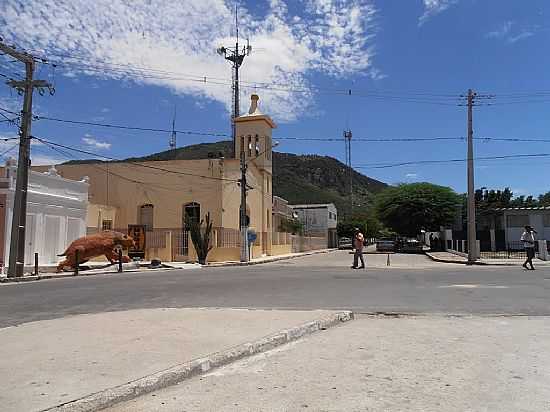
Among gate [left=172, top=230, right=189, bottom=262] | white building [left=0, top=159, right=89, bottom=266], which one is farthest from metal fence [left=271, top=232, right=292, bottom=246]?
white building [left=0, top=159, right=89, bottom=266]

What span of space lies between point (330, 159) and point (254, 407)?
5631 inches

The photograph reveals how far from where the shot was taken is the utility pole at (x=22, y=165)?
68.6 feet

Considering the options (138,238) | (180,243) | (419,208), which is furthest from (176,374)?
(419,208)

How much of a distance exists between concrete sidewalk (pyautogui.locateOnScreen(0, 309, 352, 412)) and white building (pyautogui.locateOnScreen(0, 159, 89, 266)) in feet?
55.9

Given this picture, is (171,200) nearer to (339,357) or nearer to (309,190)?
(339,357)

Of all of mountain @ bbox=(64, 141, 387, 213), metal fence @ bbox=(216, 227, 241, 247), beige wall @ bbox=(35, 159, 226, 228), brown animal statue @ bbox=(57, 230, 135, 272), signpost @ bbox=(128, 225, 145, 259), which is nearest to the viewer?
brown animal statue @ bbox=(57, 230, 135, 272)

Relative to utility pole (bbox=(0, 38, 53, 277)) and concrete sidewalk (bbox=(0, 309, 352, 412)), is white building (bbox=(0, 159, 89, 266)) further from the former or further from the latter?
concrete sidewalk (bbox=(0, 309, 352, 412))

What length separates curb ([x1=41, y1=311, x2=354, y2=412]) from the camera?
4738 mm

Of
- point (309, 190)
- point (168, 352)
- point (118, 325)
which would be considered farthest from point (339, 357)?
point (309, 190)

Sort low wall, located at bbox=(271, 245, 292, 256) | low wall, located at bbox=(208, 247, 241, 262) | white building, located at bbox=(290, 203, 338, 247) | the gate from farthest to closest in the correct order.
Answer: white building, located at bbox=(290, 203, 338, 247), low wall, located at bbox=(271, 245, 292, 256), low wall, located at bbox=(208, 247, 241, 262), the gate

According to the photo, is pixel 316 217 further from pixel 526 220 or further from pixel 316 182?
pixel 316 182

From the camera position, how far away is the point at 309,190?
122 m

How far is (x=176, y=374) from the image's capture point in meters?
5.72

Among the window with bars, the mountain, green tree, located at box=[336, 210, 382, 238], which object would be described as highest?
the mountain
